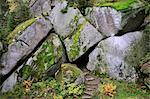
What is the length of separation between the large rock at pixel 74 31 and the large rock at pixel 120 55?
0.89 meters

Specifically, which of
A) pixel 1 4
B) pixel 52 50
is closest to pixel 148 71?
pixel 52 50

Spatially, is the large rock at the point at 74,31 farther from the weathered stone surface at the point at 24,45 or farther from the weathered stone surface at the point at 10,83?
the weathered stone surface at the point at 10,83

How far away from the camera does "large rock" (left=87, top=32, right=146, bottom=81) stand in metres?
18.3

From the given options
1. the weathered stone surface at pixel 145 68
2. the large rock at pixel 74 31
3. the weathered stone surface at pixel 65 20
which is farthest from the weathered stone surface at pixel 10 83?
the weathered stone surface at pixel 145 68

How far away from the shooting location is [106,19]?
761 inches

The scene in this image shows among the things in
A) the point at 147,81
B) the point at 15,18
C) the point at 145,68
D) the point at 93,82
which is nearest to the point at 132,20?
the point at 145,68

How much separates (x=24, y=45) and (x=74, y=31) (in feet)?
12.4

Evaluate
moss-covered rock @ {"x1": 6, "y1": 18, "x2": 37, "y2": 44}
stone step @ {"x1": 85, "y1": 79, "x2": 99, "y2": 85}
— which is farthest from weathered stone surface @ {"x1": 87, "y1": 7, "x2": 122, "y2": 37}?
moss-covered rock @ {"x1": 6, "y1": 18, "x2": 37, "y2": 44}

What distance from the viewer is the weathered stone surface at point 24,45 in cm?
1995

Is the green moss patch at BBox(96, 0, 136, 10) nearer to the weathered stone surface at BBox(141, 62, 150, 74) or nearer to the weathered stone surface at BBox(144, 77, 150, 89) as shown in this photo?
the weathered stone surface at BBox(141, 62, 150, 74)

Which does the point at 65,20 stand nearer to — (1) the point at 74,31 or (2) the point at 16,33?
(1) the point at 74,31

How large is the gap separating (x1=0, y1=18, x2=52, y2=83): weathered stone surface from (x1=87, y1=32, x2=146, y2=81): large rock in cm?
450

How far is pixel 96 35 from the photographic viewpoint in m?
19.6

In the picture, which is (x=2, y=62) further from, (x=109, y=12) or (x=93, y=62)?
(x=109, y=12)
